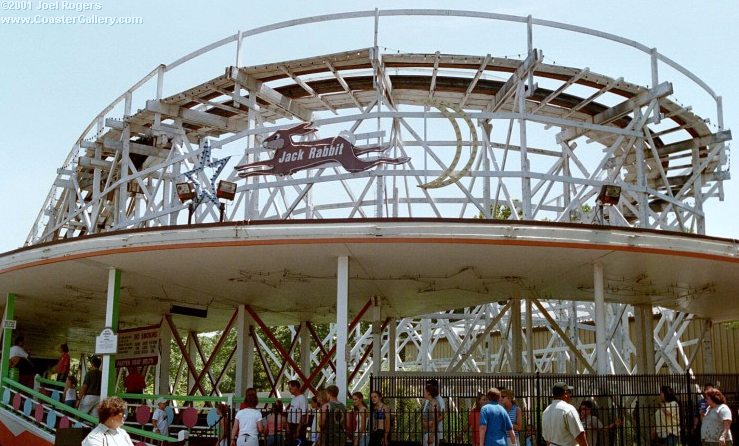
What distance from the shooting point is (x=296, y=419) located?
14547 mm

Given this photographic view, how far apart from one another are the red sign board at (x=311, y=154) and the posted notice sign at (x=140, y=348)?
7065 millimetres

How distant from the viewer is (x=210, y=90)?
22266mm

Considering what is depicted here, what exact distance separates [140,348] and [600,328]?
1263 cm

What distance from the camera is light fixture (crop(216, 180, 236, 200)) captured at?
16.9 m

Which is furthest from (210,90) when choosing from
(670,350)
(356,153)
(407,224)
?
(670,350)

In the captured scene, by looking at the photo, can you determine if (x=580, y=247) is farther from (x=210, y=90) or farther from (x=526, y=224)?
(x=210, y=90)

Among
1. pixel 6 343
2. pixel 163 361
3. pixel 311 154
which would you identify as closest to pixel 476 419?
pixel 311 154

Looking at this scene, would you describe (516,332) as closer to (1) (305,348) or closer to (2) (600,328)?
(2) (600,328)

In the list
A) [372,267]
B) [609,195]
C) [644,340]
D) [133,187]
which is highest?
[133,187]

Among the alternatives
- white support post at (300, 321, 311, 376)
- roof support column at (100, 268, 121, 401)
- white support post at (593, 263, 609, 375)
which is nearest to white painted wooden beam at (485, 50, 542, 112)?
white support post at (593, 263, 609, 375)

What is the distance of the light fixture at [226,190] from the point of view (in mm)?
16906

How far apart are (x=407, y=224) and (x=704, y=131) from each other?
537 inches

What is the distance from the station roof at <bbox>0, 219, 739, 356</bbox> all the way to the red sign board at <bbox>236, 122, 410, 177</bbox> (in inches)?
78.3

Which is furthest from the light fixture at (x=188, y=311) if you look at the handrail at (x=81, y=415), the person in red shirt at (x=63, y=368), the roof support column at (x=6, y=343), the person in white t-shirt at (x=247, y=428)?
the person in white t-shirt at (x=247, y=428)
